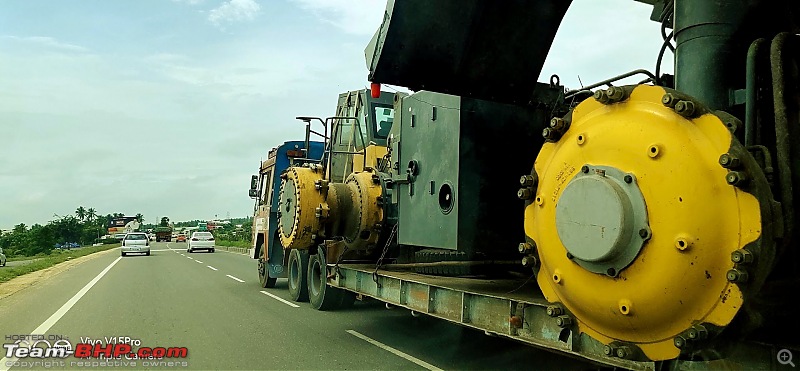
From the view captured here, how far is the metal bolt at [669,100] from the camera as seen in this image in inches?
120

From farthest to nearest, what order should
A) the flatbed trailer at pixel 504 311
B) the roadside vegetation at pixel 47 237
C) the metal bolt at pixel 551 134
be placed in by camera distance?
the roadside vegetation at pixel 47 237, the metal bolt at pixel 551 134, the flatbed trailer at pixel 504 311

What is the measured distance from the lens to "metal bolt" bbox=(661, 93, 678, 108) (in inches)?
120

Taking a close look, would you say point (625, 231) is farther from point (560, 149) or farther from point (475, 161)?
point (475, 161)

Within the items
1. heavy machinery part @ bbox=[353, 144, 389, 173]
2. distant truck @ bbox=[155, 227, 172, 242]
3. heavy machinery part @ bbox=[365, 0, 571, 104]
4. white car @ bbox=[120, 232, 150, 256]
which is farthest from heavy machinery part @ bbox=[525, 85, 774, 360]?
distant truck @ bbox=[155, 227, 172, 242]

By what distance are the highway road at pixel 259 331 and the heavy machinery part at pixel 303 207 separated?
4.19 ft

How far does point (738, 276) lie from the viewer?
2689mm

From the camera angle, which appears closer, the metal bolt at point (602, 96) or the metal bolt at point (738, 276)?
the metal bolt at point (738, 276)

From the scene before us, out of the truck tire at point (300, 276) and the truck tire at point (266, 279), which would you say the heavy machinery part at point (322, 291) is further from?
the truck tire at point (266, 279)

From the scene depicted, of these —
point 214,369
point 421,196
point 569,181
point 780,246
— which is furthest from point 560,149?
point 214,369

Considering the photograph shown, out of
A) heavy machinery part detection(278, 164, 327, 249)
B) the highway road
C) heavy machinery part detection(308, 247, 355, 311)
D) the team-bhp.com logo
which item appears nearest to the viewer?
the highway road

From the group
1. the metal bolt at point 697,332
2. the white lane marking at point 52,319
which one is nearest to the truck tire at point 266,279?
the white lane marking at point 52,319

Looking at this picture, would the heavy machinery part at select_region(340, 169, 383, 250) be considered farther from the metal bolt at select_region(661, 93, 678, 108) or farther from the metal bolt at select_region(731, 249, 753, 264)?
the metal bolt at select_region(731, 249, 753, 264)

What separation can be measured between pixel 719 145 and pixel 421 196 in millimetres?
3733

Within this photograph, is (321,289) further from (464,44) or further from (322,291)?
(464,44)
